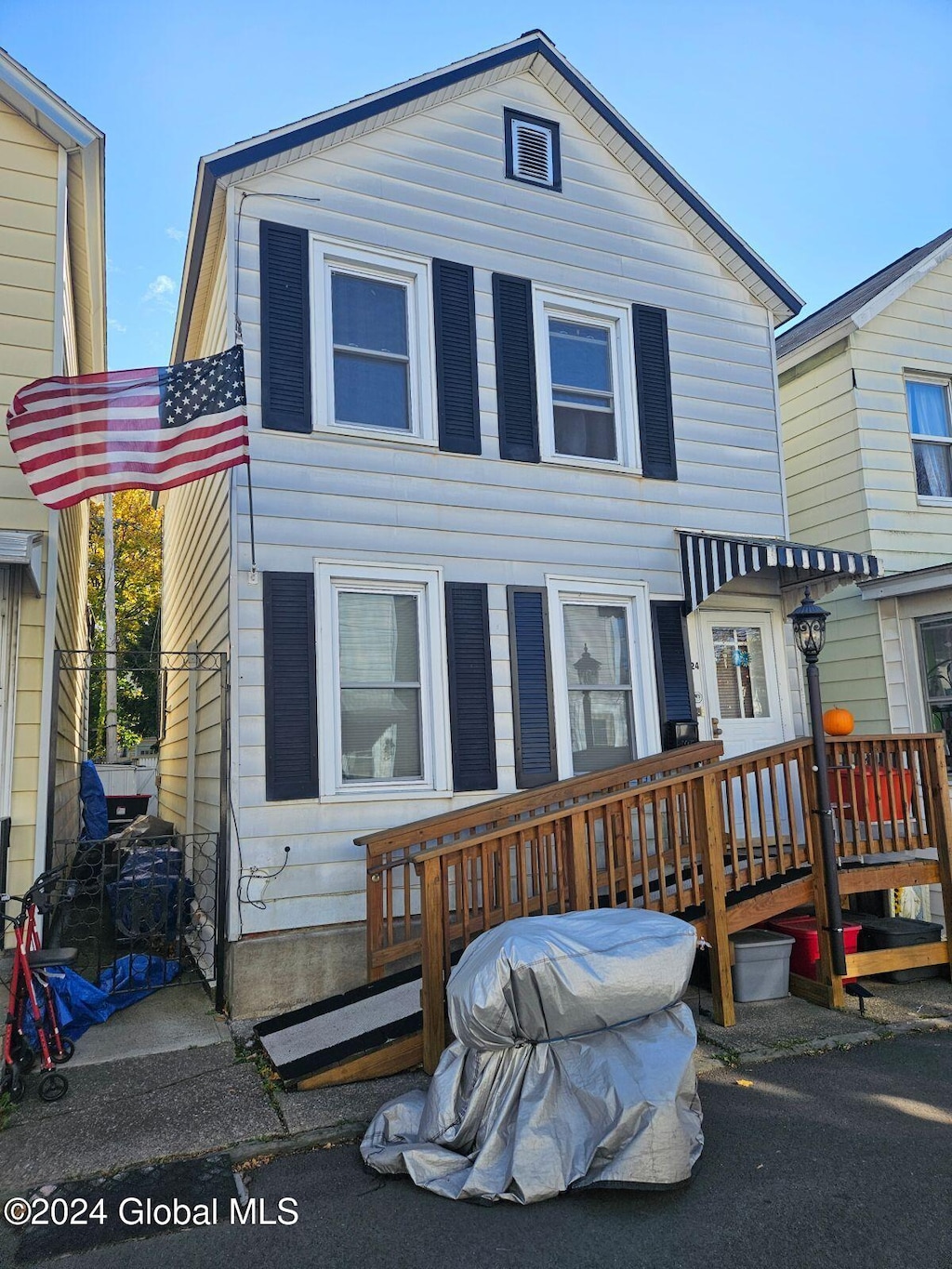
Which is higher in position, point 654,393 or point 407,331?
point 407,331

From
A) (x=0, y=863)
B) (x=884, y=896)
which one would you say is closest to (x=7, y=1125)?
(x=0, y=863)

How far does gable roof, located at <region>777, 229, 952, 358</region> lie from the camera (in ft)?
33.6

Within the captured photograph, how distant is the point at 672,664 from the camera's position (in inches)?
320

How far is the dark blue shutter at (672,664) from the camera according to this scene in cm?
804

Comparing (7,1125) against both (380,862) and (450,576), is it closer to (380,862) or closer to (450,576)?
(380,862)

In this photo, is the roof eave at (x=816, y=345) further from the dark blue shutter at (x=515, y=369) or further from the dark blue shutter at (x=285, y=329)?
the dark blue shutter at (x=285, y=329)

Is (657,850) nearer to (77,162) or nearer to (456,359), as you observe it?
(456,359)

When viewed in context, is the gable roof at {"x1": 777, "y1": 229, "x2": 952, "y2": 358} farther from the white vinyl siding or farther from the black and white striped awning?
the black and white striped awning

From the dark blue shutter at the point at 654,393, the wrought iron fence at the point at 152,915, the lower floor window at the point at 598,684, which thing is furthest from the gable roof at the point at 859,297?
the wrought iron fence at the point at 152,915

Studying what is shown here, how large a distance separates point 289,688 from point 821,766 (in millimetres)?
3954

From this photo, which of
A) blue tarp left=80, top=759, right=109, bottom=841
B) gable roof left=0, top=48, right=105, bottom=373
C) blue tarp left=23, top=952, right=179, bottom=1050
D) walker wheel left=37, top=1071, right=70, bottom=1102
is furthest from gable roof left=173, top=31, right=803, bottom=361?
walker wheel left=37, top=1071, right=70, bottom=1102

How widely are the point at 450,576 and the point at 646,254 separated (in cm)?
414

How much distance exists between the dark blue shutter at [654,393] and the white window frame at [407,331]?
2173mm

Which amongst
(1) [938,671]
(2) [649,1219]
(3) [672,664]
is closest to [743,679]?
(3) [672,664]
